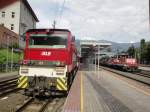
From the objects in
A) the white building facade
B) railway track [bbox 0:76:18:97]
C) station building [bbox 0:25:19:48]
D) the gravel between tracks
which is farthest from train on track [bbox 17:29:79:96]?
Result: the white building facade

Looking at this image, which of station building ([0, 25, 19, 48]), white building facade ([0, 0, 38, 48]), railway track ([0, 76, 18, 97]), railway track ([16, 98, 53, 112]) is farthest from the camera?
white building facade ([0, 0, 38, 48])

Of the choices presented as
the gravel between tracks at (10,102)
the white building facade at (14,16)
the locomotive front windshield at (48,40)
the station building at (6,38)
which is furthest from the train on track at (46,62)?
the white building facade at (14,16)

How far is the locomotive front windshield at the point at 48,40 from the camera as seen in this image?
1716cm

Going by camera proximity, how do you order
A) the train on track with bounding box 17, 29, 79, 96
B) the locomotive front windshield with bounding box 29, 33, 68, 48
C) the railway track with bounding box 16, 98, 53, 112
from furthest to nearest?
the locomotive front windshield with bounding box 29, 33, 68, 48
the train on track with bounding box 17, 29, 79, 96
the railway track with bounding box 16, 98, 53, 112

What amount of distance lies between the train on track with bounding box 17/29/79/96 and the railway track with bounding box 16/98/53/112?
418 millimetres

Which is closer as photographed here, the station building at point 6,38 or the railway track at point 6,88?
the railway track at point 6,88

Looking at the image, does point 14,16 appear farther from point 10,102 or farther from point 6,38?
point 10,102

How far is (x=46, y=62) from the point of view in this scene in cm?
1647

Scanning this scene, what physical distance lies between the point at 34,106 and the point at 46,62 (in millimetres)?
2532

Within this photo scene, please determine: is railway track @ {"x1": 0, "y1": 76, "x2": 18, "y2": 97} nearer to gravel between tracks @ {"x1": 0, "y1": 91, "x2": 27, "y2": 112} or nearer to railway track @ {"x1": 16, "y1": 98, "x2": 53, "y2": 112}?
gravel between tracks @ {"x1": 0, "y1": 91, "x2": 27, "y2": 112}

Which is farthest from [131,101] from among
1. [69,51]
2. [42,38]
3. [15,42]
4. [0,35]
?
[15,42]

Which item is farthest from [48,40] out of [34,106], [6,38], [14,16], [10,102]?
[14,16]

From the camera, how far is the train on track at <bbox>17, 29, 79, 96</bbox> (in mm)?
15992

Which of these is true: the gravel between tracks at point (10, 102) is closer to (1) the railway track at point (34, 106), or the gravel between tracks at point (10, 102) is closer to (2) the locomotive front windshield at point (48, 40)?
(1) the railway track at point (34, 106)
